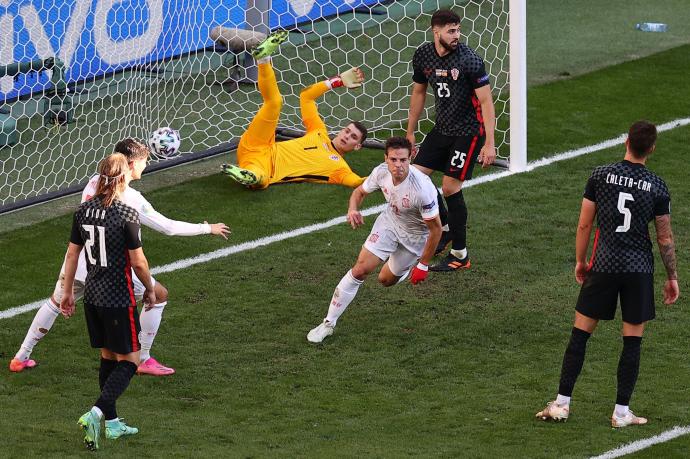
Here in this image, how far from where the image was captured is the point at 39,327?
943 centimetres

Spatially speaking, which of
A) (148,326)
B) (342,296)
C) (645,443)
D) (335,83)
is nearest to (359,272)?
(342,296)

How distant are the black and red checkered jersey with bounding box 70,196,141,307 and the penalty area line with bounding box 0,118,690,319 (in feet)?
8.22

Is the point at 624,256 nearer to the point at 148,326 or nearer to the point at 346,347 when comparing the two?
the point at 346,347

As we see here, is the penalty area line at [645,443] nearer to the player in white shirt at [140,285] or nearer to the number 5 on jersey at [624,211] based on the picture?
the number 5 on jersey at [624,211]

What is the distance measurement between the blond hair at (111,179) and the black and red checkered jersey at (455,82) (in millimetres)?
3812

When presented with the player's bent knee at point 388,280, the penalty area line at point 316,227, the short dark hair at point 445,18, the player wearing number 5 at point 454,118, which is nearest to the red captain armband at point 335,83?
the penalty area line at point 316,227

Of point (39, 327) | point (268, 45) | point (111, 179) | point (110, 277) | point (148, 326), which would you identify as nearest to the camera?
point (111, 179)

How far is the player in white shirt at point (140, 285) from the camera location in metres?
8.42

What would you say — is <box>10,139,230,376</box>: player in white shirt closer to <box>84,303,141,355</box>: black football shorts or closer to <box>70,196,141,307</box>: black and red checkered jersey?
<box>70,196,141,307</box>: black and red checkered jersey

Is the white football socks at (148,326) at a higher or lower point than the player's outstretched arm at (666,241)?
lower

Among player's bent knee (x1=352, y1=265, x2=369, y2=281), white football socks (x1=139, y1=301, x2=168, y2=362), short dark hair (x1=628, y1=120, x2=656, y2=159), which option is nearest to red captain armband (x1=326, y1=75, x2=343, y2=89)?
player's bent knee (x1=352, y1=265, x2=369, y2=281)

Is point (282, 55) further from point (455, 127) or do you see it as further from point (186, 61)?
point (455, 127)

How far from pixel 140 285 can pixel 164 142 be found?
4.54m

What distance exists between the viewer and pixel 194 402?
29.5 feet
